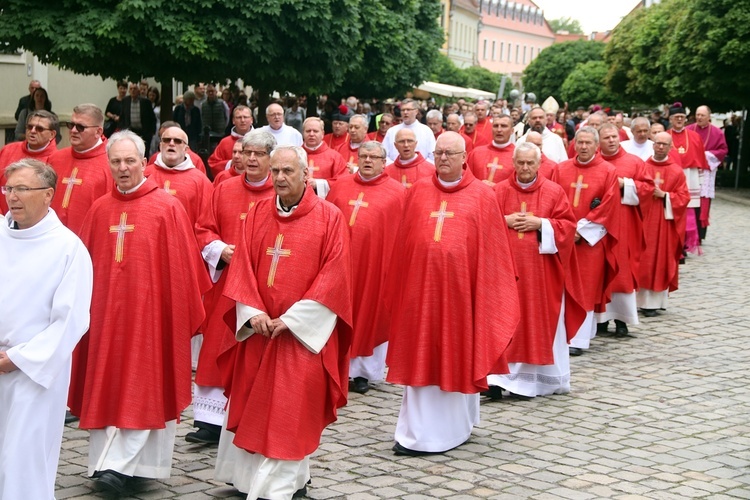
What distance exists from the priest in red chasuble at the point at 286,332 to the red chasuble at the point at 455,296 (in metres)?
1.20

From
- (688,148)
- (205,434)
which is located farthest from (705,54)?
(205,434)

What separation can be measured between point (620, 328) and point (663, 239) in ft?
5.02

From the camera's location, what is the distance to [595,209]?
36.8 feet

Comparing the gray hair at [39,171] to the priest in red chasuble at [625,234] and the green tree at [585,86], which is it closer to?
the priest in red chasuble at [625,234]

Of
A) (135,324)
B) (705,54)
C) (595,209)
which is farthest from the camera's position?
(705,54)

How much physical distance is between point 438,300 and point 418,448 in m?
0.98

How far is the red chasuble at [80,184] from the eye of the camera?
28.8 feet

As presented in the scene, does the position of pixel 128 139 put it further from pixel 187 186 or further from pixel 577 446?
pixel 577 446

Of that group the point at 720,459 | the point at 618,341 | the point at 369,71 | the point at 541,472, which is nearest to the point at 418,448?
the point at 541,472

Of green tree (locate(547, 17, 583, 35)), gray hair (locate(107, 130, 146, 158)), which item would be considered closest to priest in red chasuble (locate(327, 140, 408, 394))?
gray hair (locate(107, 130, 146, 158))

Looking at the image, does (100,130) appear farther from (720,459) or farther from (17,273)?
(720,459)

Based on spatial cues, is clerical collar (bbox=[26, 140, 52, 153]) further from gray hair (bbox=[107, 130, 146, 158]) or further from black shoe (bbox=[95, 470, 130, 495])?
black shoe (bbox=[95, 470, 130, 495])

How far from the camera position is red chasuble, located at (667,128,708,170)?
17.6 metres

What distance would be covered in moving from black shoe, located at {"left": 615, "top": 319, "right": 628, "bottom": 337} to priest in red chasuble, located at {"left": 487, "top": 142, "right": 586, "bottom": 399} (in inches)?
113
